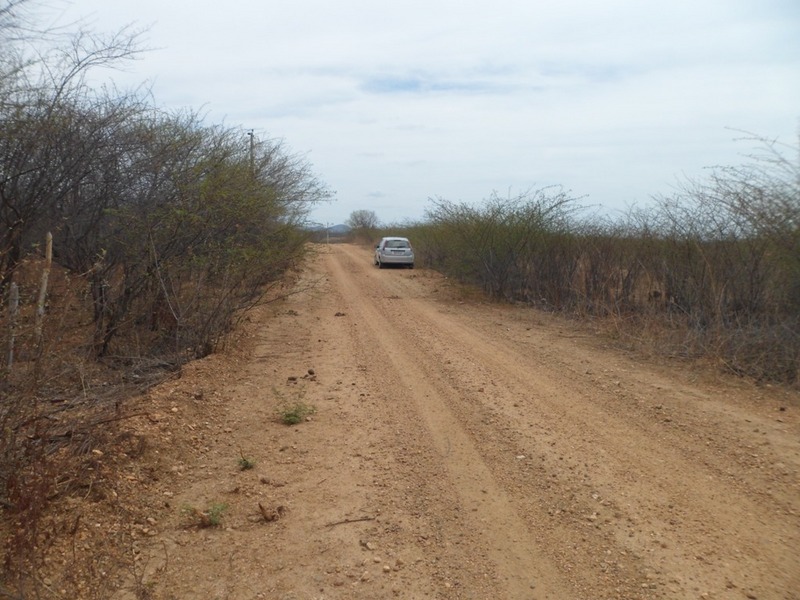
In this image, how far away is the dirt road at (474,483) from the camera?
12.9 feet

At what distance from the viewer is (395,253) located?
31.2 meters

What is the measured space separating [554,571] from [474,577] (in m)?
0.49

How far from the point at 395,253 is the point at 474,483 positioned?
26208mm

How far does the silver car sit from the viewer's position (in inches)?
1229

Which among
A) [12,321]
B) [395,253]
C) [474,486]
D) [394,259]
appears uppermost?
[395,253]

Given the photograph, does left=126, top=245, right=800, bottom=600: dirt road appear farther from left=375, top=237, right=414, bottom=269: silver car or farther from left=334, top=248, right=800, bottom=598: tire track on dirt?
left=375, top=237, right=414, bottom=269: silver car

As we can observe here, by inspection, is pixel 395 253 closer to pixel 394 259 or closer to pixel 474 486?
pixel 394 259

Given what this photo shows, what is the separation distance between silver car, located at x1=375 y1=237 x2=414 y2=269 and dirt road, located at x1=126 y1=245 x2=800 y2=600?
70.9 feet

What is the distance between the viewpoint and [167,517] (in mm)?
4648

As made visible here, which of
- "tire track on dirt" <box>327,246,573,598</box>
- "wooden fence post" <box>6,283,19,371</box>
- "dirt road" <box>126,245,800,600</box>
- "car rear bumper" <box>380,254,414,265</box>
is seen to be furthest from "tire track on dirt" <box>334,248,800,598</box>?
"car rear bumper" <box>380,254,414,265</box>

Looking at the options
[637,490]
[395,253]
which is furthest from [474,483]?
[395,253]

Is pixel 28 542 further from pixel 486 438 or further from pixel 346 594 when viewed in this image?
pixel 486 438

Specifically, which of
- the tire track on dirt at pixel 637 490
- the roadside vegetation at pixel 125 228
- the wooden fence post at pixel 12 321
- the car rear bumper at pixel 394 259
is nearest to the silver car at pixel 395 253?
the car rear bumper at pixel 394 259

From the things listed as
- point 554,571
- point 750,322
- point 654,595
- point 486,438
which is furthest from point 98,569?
point 750,322
